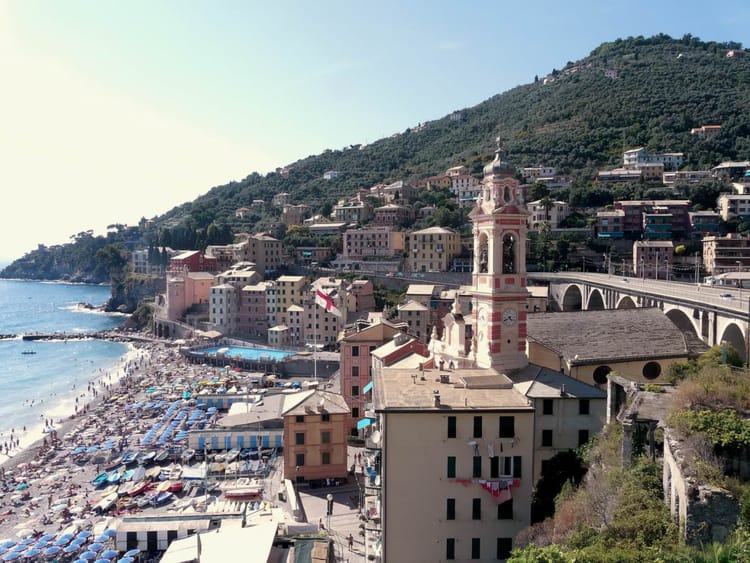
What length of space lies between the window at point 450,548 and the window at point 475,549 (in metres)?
0.61

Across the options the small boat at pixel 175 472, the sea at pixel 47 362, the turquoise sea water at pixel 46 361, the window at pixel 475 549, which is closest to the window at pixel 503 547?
the window at pixel 475 549

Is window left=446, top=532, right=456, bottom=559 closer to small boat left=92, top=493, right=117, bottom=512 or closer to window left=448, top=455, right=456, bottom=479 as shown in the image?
window left=448, top=455, right=456, bottom=479

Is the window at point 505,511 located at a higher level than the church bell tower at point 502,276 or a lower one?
lower

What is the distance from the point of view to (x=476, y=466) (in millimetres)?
19594

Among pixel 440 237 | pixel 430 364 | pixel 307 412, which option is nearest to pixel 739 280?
pixel 440 237

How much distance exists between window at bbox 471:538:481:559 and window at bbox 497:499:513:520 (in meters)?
1.09

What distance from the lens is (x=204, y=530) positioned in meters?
25.9

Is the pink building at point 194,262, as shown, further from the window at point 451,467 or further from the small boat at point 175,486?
the window at point 451,467

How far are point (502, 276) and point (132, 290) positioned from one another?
124 metres

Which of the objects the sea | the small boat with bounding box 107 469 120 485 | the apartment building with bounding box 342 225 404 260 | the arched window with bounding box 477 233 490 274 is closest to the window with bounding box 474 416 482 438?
the arched window with bounding box 477 233 490 274

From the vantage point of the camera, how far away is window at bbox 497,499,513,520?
19.6 metres

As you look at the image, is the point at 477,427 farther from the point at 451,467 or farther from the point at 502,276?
the point at 502,276

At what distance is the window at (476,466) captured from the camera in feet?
64.3

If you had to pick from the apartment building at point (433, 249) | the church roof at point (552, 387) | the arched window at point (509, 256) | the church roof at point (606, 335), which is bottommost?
the church roof at point (552, 387)
